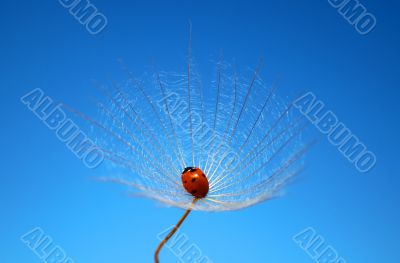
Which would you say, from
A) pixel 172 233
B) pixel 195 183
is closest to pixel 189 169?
pixel 195 183

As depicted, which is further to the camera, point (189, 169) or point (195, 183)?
point (189, 169)

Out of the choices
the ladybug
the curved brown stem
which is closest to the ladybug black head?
the ladybug

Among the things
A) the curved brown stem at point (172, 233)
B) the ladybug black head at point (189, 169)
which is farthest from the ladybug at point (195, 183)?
the curved brown stem at point (172, 233)

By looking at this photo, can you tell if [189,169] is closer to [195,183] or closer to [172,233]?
[195,183]

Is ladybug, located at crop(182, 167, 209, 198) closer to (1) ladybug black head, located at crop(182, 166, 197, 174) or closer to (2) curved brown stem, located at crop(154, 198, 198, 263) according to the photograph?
(1) ladybug black head, located at crop(182, 166, 197, 174)

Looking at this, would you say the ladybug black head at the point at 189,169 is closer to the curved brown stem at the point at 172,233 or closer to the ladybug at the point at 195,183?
the ladybug at the point at 195,183

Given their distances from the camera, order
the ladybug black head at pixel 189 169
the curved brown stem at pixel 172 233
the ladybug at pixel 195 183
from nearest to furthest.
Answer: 1. the curved brown stem at pixel 172 233
2. the ladybug at pixel 195 183
3. the ladybug black head at pixel 189 169

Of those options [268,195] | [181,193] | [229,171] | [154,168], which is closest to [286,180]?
[268,195]

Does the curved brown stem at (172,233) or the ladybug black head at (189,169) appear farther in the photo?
the ladybug black head at (189,169)
